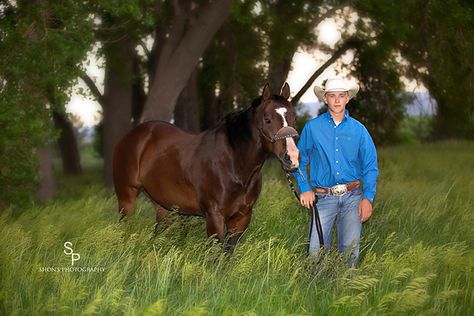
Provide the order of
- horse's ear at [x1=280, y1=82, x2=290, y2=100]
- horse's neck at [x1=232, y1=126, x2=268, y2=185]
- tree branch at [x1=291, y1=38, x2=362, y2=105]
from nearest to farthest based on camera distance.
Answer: horse's ear at [x1=280, y1=82, x2=290, y2=100] → horse's neck at [x1=232, y1=126, x2=268, y2=185] → tree branch at [x1=291, y1=38, x2=362, y2=105]

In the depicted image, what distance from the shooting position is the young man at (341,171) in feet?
16.9

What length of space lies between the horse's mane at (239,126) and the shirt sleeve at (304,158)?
583mm

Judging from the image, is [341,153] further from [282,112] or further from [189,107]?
[189,107]

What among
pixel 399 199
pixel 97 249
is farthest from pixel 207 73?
pixel 97 249

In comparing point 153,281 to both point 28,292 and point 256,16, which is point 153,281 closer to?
point 28,292

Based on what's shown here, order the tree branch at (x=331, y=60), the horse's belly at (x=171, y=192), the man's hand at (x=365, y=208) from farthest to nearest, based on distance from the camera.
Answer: the tree branch at (x=331, y=60) → the horse's belly at (x=171, y=192) → the man's hand at (x=365, y=208)

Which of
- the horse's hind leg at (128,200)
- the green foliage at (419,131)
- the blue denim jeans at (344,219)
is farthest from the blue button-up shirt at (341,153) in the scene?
the green foliage at (419,131)

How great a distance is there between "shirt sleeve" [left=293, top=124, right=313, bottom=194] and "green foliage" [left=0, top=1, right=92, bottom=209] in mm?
5025

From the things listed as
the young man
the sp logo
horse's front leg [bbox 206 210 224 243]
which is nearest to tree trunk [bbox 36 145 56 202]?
the sp logo

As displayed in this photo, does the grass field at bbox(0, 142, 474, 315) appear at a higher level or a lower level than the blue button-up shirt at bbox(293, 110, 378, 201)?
lower

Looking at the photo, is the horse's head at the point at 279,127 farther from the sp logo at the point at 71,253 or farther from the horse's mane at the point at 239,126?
the sp logo at the point at 71,253

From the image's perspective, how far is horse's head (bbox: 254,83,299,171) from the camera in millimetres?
5043

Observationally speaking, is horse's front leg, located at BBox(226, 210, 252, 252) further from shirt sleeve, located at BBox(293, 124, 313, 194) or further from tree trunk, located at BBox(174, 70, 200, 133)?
tree trunk, located at BBox(174, 70, 200, 133)

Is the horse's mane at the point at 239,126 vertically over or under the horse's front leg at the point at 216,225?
over
